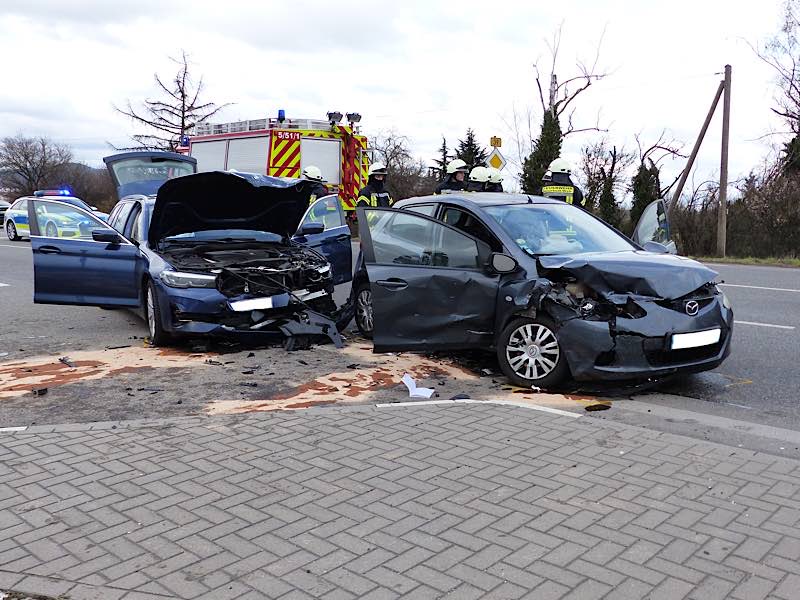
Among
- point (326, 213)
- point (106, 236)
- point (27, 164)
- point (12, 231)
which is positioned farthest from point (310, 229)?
point (27, 164)

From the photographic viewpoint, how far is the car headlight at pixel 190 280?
710cm

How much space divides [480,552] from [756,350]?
5.35m

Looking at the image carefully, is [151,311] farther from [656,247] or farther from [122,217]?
[656,247]

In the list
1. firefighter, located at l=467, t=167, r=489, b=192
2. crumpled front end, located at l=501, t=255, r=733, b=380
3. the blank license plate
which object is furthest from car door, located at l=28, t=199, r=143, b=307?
the blank license plate

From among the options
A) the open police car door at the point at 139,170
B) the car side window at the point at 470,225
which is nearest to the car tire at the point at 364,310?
the car side window at the point at 470,225

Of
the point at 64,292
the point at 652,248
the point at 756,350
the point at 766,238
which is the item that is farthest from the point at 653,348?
the point at 766,238

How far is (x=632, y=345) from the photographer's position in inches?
211

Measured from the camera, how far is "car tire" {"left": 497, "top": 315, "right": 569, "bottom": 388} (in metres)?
5.66

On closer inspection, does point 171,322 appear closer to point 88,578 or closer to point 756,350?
point 88,578

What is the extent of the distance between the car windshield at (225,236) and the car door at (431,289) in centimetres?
238

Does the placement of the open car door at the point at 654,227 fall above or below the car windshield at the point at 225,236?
above

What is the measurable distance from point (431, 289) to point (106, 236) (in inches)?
154

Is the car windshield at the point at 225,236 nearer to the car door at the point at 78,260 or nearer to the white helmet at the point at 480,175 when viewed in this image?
the car door at the point at 78,260

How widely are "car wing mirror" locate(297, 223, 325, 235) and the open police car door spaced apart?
626cm
